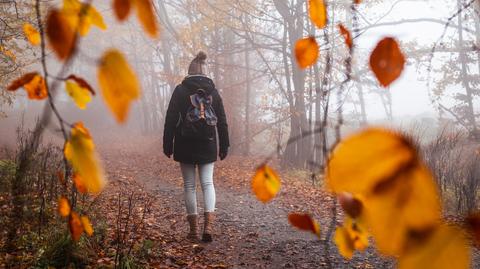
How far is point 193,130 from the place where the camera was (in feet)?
11.8

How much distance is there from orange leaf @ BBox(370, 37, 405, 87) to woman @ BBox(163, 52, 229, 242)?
279 cm

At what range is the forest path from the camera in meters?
3.40

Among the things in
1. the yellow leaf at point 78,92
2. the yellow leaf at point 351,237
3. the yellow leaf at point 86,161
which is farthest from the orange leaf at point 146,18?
the yellow leaf at point 351,237

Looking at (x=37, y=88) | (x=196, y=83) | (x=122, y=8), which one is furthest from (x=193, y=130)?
(x=122, y=8)

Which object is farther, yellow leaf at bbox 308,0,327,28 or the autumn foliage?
yellow leaf at bbox 308,0,327,28

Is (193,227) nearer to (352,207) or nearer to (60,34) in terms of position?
(352,207)

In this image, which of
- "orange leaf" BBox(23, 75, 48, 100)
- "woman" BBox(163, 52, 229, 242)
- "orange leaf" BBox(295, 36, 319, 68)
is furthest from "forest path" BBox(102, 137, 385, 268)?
"orange leaf" BBox(295, 36, 319, 68)

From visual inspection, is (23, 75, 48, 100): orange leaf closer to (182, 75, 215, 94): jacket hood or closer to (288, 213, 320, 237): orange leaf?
(288, 213, 320, 237): orange leaf

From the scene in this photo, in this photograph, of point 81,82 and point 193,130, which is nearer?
point 81,82

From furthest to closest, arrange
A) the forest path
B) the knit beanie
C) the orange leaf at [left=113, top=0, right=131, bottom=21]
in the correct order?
1. the knit beanie
2. the forest path
3. the orange leaf at [left=113, top=0, right=131, bottom=21]

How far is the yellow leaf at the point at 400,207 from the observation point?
51 cm

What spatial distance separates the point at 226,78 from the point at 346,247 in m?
11.5

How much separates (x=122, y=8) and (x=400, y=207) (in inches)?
27.0

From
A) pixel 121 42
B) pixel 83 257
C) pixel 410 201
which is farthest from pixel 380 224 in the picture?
pixel 121 42
